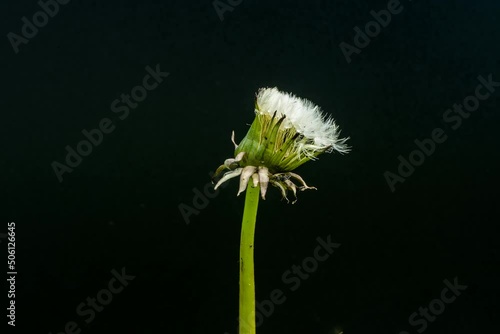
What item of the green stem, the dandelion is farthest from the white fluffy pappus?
the green stem

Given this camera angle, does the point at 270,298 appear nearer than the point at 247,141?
No

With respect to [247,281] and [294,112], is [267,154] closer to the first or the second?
[294,112]

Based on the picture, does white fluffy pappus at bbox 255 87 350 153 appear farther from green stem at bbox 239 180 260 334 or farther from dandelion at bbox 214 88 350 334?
green stem at bbox 239 180 260 334

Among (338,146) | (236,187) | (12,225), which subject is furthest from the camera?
(236,187)

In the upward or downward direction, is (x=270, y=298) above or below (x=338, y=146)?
below

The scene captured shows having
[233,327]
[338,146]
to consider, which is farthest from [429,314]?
[338,146]

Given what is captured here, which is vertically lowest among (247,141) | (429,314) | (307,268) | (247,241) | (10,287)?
(429,314)

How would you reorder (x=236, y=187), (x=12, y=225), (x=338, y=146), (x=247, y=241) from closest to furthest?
(x=247, y=241) < (x=338, y=146) < (x=12, y=225) < (x=236, y=187)

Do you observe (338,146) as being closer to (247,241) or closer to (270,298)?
(247,241)
